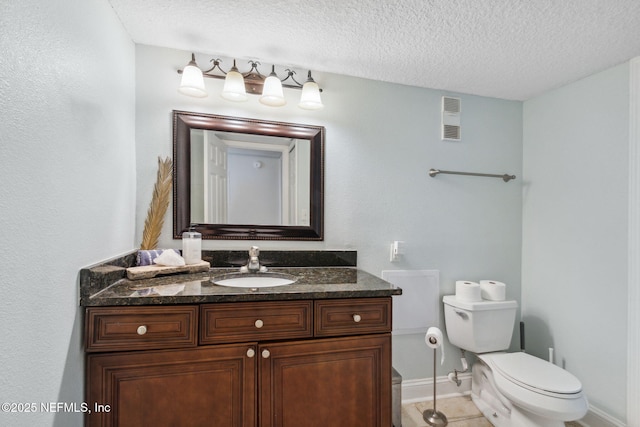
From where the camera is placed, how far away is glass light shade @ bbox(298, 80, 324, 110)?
1739 mm

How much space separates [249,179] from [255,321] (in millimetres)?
881

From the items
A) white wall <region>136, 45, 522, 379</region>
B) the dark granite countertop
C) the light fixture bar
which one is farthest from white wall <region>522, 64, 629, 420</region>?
the light fixture bar

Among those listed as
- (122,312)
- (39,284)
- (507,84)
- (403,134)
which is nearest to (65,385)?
(122,312)

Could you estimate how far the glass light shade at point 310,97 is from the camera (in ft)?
5.71

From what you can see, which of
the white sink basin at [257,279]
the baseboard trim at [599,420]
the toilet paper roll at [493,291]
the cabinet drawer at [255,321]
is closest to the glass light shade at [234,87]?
the white sink basin at [257,279]

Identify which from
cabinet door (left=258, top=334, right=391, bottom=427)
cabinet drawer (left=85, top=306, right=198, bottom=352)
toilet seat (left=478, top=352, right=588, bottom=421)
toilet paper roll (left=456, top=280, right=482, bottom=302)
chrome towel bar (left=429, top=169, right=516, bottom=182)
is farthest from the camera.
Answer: chrome towel bar (left=429, top=169, right=516, bottom=182)

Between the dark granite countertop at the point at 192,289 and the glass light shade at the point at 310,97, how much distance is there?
39.7 inches

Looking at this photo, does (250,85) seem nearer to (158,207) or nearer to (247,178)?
(247,178)

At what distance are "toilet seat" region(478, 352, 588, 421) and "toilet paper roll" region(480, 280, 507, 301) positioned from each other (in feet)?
1.21

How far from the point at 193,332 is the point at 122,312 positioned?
0.88ft

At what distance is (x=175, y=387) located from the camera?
3.72 ft

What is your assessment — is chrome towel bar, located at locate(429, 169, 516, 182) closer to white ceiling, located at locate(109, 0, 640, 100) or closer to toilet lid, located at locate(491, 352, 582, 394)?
white ceiling, located at locate(109, 0, 640, 100)

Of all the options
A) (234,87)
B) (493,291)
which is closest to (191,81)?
(234,87)

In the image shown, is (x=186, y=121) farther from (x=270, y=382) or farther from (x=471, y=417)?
(x=471, y=417)
